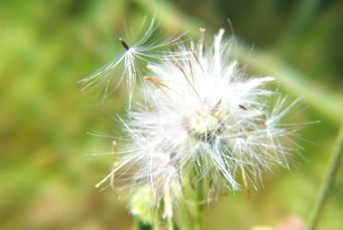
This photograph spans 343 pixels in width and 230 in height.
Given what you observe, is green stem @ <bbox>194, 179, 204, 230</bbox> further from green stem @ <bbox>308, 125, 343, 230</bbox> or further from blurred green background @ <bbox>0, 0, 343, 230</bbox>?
blurred green background @ <bbox>0, 0, 343, 230</bbox>

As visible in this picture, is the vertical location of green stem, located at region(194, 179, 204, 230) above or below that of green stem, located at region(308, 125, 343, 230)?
below

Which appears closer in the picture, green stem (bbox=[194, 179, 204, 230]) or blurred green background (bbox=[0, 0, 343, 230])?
green stem (bbox=[194, 179, 204, 230])

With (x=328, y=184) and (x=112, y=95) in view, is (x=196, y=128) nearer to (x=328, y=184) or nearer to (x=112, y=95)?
(x=328, y=184)

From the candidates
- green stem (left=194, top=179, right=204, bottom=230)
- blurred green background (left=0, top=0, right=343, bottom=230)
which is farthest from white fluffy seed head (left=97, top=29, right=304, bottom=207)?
blurred green background (left=0, top=0, right=343, bottom=230)

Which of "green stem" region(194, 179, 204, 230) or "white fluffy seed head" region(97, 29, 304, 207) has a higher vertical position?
"white fluffy seed head" region(97, 29, 304, 207)

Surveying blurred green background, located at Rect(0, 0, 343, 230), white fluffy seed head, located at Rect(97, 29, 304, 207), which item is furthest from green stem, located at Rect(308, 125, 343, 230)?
blurred green background, located at Rect(0, 0, 343, 230)

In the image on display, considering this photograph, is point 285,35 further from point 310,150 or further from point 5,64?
point 5,64

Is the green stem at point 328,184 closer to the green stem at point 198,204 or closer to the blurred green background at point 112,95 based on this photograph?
the green stem at point 198,204
